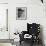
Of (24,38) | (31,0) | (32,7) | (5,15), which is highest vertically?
(31,0)

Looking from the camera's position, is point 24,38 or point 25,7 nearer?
point 24,38

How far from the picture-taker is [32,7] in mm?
3012

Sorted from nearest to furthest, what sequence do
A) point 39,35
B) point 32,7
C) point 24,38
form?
point 24,38 → point 39,35 → point 32,7

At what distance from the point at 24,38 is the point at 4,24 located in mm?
871

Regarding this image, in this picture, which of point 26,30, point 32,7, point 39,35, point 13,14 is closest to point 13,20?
point 13,14

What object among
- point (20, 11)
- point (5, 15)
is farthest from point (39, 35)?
point (5, 15)

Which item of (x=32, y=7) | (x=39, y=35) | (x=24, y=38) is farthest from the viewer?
(x=32, y=7)

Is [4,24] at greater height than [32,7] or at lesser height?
lesser

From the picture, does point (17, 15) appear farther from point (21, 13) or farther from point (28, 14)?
point (28, 14)

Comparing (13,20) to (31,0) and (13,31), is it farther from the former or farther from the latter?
(31,0)

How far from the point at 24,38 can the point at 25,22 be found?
0.72 m

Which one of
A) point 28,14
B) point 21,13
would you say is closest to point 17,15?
point 21,13

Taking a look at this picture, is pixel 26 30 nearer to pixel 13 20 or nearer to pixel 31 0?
pixel 13 20

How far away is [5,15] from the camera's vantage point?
9.92 feet
